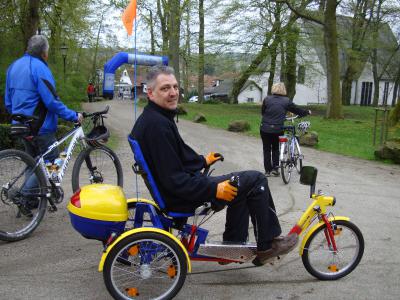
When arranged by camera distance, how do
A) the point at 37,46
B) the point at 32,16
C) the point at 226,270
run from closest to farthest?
1. the point at 226,270
2. the point at 37,46
3. the point at 32,16

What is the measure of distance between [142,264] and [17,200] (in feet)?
6.49

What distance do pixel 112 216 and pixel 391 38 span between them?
46569 mm

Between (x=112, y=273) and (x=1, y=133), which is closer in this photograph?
(x=112, y=273)

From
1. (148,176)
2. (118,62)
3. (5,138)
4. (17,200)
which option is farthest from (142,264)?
(118,62)

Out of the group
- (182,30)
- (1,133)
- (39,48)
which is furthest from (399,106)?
(182,30)

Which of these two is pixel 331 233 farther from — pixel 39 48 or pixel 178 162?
pixel 39 48

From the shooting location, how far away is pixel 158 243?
338cm

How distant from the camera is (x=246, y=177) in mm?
3594

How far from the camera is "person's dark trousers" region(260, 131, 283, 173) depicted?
8422 mm

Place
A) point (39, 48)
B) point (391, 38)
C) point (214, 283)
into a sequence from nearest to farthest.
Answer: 1. point (214, 283)
2. point (39, 48)
3. point (391, 38)

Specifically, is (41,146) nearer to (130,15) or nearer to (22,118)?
(22,118)

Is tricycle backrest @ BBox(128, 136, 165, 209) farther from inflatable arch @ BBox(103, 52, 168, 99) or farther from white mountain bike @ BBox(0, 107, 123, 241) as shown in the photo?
inflatable arch @ BBox(103, 52, 168, 99)

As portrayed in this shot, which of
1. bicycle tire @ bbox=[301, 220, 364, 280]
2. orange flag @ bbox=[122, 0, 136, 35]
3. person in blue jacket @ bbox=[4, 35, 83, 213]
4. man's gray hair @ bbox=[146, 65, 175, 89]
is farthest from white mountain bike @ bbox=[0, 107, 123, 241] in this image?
bicycle tire @ bbox=[301, 220, 364, 280]

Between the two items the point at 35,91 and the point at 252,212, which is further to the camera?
the point at 35,91
